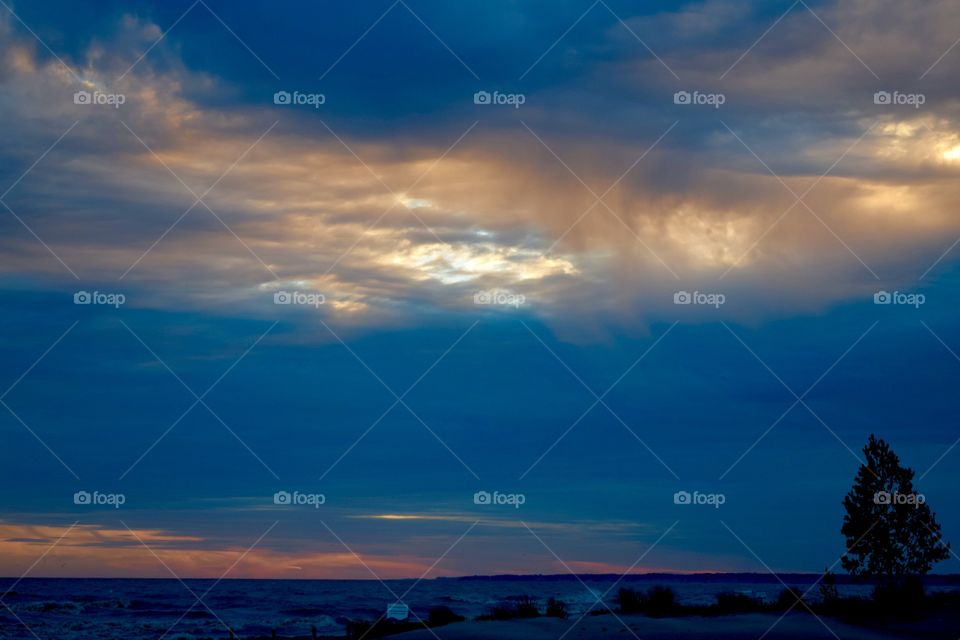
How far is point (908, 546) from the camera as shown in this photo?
3391 centimetres

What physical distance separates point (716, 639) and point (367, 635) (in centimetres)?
1052

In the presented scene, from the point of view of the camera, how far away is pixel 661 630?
87.1 ft

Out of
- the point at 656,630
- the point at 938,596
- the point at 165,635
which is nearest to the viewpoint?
the point at 656,630

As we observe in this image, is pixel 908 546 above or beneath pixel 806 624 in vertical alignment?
above

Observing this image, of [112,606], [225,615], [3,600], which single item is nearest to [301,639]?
[225,615]

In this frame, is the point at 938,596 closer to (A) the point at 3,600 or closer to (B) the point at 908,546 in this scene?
(B) the point at 908,546

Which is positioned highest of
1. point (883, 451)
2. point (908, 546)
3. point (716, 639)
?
point (883, 451)

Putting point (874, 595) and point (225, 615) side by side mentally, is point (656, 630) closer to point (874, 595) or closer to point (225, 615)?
point (874, 595)

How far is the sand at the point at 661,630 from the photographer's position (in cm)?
2544

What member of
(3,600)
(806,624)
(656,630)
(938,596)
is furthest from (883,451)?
(3,600)

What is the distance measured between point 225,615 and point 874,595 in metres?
39.0

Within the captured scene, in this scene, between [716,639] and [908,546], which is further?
[908,546]

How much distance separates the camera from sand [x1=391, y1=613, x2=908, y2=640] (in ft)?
83.5

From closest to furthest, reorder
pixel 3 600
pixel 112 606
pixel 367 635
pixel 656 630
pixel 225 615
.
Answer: pixel 656 630
pixel 367 635
pixel 225 615
pixel 112 606
pixel 3 600
